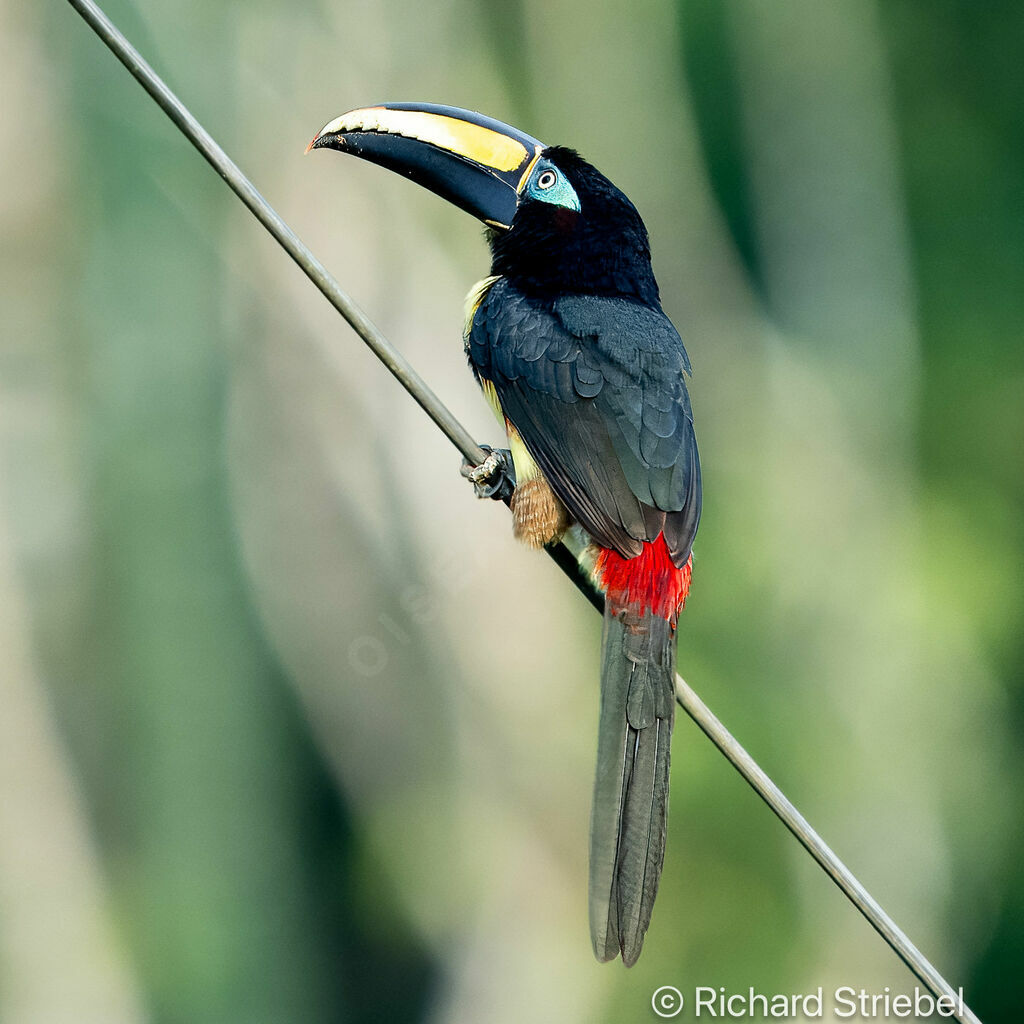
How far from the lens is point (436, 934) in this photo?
26.1 ft

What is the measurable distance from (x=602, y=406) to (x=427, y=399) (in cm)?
97

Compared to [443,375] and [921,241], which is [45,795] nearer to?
[443,375]

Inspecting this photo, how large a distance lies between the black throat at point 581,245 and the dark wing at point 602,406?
3.5 inches

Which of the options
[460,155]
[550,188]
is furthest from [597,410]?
[460,155]

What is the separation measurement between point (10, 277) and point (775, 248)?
16.4 feet

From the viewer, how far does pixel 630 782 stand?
2.96m

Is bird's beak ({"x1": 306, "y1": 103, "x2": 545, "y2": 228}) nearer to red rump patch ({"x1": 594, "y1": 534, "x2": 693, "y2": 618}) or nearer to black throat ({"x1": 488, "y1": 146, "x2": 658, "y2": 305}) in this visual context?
black throat ({"x1": 488, "y1": 146, "x2": 658, "y2": 305})

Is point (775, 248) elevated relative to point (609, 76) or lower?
lower

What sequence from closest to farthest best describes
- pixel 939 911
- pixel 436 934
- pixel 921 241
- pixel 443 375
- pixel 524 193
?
pixel 524 193 → pixel 443 375 → pixel 939 911 → pixel 436 934 → pixel 921 241

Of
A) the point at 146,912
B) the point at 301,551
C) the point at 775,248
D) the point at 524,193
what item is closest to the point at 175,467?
the point at 301,551

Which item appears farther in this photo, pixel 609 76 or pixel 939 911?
pixel 609 76
